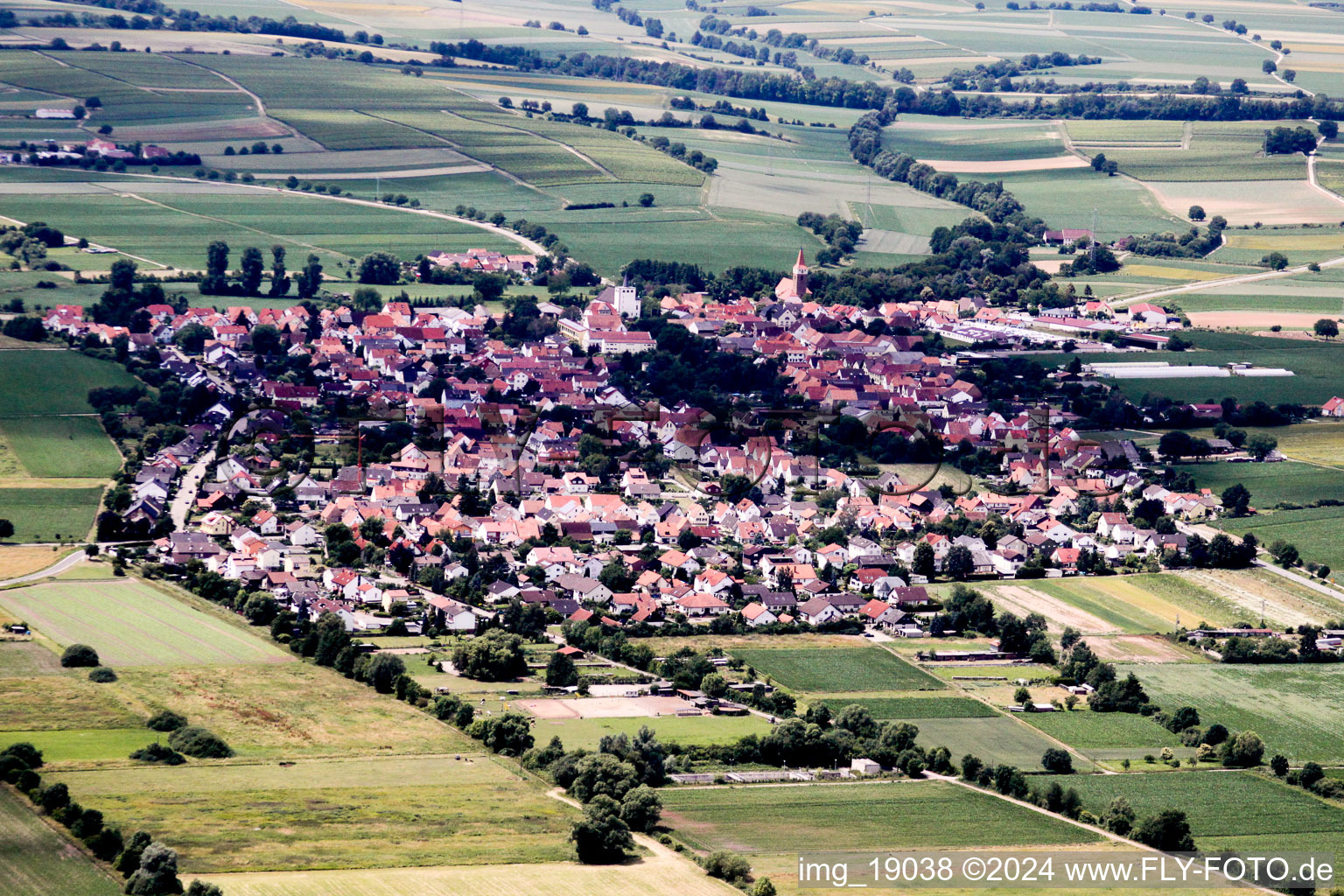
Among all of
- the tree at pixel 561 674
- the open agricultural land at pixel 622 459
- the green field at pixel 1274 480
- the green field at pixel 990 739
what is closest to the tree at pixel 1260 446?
the green field at pixel 1274 480

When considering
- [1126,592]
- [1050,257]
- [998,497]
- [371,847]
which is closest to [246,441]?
[998,497]

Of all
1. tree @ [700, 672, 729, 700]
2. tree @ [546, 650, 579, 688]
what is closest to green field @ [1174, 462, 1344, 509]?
tree @ [700, 672, 729, 700]

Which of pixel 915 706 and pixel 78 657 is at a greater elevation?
pixel 915 706

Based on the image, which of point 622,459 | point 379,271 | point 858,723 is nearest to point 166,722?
point 858,723

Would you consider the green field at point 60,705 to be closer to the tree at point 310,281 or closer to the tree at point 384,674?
the tree at point 384,674

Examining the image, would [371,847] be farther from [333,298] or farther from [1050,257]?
[1050,257]

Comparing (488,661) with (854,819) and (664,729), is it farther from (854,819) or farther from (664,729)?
(854,819)
